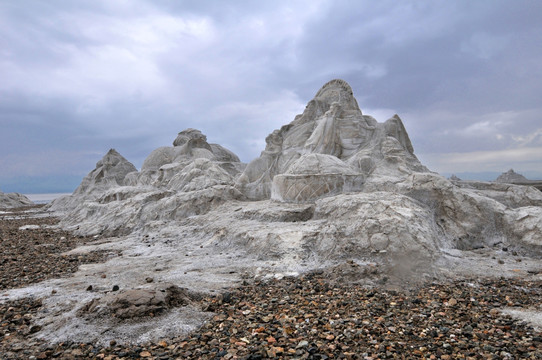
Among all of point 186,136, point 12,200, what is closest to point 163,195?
point 186,136

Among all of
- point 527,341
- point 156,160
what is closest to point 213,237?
point 527,341

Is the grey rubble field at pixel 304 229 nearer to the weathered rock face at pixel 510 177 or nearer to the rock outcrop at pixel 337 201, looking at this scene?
the rock outcrop at pixel 337 201

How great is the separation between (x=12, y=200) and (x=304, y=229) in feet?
134

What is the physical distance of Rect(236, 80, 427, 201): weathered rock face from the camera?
31.9 feet

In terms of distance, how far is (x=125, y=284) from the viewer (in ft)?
18.2

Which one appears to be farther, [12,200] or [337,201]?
[12,200]

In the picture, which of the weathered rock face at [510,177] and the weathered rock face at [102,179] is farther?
the weathered rock face at [102,179]

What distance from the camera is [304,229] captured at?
291 inches

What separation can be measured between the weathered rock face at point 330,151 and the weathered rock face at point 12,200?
33976 mm

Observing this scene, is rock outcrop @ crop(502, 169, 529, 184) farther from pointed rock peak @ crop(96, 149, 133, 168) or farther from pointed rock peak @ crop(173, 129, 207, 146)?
pointed rock peak @ crop(96, 149, 133, 168)

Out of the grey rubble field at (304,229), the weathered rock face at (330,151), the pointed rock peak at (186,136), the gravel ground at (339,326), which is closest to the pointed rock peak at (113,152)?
the pointed rock peak at (186,136)

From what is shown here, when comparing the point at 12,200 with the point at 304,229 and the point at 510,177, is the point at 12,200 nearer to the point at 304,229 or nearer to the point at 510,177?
the point at 304,229

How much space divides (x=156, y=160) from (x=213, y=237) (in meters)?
13.8

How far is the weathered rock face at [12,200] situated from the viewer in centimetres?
3581
